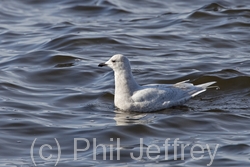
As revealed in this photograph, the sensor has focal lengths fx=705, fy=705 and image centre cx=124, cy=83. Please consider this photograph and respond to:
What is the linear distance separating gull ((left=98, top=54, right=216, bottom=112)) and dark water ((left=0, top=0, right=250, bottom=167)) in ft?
0.45

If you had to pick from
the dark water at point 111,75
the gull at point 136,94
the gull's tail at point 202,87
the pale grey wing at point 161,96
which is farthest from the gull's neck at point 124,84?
the gull's tail at point 202,87

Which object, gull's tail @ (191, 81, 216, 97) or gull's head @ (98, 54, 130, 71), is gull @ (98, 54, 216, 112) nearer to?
gull's head @ (98, 54, 130, 71)

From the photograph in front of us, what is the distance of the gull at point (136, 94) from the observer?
10.9 m

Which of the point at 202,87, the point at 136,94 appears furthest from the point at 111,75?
the point at 136,94

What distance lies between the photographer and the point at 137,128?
999 cm

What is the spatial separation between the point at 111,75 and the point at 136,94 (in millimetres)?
2527

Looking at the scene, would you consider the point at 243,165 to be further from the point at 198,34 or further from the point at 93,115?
the point at 198,34

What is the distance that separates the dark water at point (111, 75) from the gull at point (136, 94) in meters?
0.14

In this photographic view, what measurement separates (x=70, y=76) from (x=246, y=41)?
4421 millimetres

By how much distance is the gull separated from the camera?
35.6 feet

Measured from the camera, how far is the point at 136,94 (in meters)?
10.9

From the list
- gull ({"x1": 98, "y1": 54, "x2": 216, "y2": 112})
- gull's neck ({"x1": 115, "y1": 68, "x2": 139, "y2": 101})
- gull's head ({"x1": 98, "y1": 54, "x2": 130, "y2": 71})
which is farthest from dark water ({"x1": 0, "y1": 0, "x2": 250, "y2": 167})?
gull's head ({"x1": 98, "y1": 54, "x2": 130, "y2": 71})

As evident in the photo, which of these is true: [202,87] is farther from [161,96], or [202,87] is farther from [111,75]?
[111,75]

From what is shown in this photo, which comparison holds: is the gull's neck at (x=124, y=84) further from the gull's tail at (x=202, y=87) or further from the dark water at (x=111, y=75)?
the gull's tail at (x=202, y=87)
